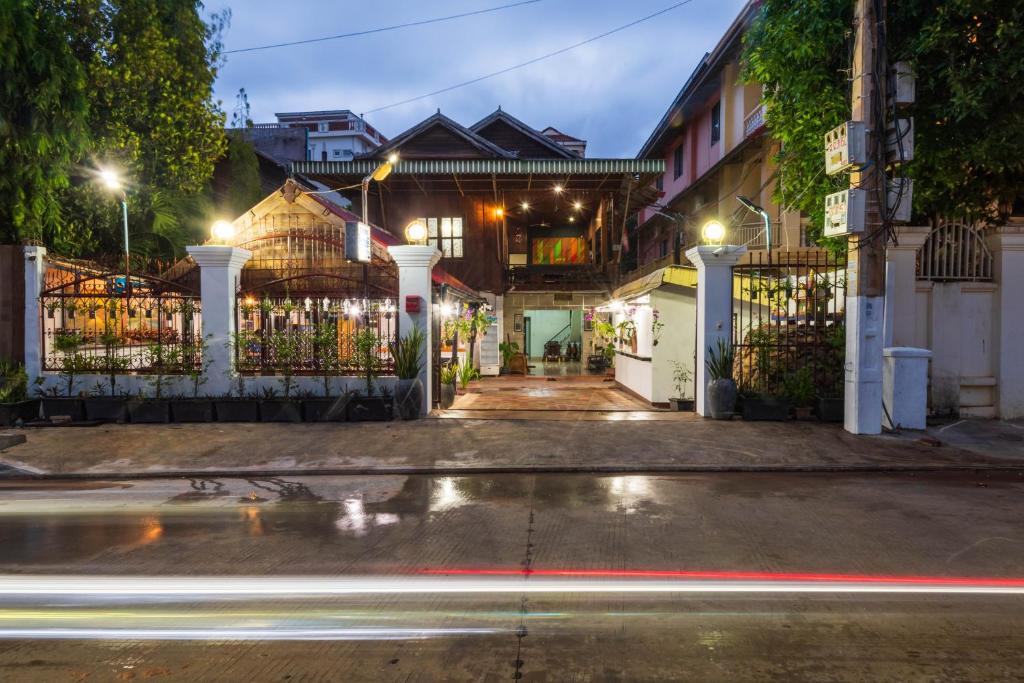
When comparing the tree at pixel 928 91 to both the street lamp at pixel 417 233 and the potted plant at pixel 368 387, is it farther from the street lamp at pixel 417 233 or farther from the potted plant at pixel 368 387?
the potted plant at pixel 368 387

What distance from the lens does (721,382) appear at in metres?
10.6

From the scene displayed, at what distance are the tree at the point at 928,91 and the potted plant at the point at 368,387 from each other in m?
8.68

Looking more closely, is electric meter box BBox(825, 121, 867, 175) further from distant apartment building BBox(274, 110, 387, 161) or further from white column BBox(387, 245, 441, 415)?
distant apartment building BBox(274, 110, 387, 161)

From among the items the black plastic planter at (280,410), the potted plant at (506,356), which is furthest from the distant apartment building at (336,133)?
the black plastic planter at (280,410)

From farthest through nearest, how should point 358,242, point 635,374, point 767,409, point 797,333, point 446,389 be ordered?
point 635,374
point 446,389
point 358,242
point 797,333
point 767,409

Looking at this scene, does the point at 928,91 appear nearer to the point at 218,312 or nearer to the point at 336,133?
the point at 218,312

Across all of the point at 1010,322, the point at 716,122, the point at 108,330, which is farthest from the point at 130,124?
the point at 1010,322

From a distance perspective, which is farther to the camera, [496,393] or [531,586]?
[496,393]

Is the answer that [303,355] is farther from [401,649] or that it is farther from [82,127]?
[401,649]

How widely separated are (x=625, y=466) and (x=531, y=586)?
12.2 feet

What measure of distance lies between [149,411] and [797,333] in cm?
1164

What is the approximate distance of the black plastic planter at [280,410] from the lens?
34.9ft

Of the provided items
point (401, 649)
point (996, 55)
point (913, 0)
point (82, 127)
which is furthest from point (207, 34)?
point (401, 649)

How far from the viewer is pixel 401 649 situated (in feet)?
11.1
